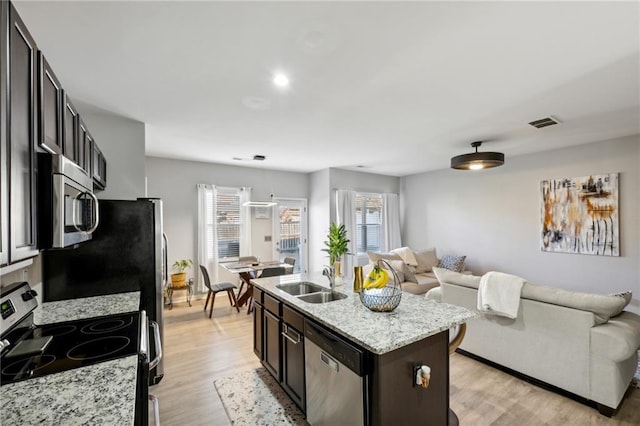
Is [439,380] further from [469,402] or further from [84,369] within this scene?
[84,369]

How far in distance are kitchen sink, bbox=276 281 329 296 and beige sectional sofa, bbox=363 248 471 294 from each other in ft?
7.59

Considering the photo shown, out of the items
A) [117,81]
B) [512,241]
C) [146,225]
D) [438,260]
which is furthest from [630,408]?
[117,81]

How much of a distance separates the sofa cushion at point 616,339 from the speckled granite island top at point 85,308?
3473 mm

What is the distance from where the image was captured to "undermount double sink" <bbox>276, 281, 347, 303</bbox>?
2.47 meters

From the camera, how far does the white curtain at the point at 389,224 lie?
6.92 meters

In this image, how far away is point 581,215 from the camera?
4324 millimetres

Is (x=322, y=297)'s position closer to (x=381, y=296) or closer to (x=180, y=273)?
(x=381, y=296)

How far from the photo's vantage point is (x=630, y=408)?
91.4 inches

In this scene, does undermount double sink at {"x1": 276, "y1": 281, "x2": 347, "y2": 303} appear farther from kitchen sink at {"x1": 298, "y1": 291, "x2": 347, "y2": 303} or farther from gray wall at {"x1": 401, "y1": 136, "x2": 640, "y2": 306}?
gray wall at {"x1": 401, "y1": 136, "x2": 640, "y2": 306}

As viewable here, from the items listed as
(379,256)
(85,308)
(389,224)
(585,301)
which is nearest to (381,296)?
(585,301)

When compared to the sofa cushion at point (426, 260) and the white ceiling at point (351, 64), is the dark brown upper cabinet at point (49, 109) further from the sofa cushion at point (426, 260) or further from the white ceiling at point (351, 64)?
the sofa cushion at point (426, 260)

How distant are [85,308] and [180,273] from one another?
10.2 ft

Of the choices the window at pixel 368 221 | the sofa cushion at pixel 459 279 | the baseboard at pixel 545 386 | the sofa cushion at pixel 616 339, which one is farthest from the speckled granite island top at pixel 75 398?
the window at pixel 368 221

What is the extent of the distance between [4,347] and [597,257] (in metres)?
6.17
